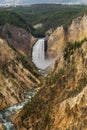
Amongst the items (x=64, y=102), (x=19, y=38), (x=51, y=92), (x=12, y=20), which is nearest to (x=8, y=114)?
(x=51, y=92)

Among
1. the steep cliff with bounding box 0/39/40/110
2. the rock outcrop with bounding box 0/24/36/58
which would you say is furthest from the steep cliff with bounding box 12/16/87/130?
the rock outcrop with bounding box 0/24/36/58

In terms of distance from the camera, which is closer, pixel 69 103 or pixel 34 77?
pixel 69 103

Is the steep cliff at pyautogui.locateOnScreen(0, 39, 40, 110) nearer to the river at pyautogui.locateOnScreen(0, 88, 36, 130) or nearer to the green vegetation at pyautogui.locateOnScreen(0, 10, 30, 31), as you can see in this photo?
Result: the river at pyautogui.locateOnScreen(0, 88, 36, 130)

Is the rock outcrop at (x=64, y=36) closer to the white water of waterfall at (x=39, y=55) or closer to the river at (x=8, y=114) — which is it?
the white water of waterfall at (x=39, y=55)

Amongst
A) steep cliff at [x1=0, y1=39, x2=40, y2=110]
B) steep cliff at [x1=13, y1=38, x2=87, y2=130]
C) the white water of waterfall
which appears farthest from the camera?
the white water of waterfall

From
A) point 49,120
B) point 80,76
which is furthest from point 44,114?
point 80,76

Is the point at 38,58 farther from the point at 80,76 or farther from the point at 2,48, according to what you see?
the point at 80,76
